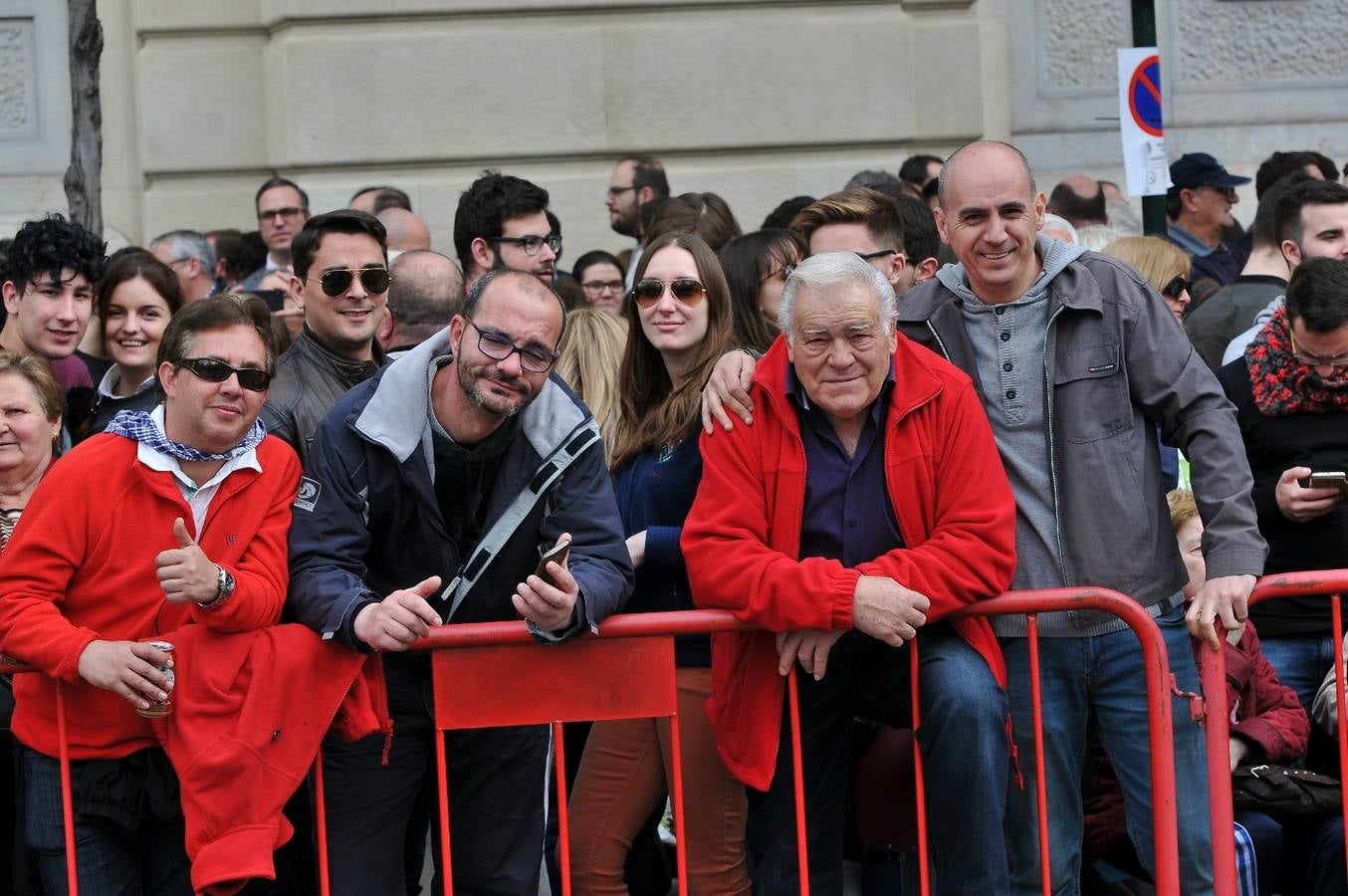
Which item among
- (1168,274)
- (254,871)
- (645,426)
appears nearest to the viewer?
(254,871)

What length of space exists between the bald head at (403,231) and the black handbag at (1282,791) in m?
4.18

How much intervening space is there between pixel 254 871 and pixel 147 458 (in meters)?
0.97

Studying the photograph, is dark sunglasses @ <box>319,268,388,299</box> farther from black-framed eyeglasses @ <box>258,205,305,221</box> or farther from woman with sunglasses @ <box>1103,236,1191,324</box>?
black-framed eyeglasses @ <box>258,205,305,221</box>

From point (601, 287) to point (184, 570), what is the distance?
434 cm

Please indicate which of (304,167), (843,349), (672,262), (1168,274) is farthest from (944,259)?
(304,167)

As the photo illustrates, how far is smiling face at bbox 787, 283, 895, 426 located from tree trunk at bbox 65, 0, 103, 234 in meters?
4.76

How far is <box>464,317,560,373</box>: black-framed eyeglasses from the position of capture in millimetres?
4336

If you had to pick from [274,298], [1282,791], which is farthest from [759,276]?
[274,298]

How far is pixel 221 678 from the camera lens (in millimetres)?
4160

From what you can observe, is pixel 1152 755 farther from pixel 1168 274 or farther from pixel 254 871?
pixel 1168 274

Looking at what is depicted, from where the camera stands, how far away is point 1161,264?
258 inches

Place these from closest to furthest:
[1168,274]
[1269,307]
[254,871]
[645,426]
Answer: [254,871] → [645,426] → [1269,307] → [1168,274]

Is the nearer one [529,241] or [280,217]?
[529,241]

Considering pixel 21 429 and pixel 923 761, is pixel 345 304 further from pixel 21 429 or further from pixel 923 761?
pixel 923 761
